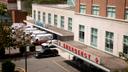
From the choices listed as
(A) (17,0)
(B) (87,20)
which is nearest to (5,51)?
(B) (87,20)

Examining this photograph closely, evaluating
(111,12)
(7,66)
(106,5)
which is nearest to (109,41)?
(111,12)

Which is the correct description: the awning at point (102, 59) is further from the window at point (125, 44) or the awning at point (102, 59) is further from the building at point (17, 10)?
Answer: the building at point (17, 10)

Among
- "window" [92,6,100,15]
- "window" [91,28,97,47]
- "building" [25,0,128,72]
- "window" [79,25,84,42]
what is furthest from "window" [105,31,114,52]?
"window" [79,25,84,42]

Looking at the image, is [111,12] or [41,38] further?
[41,38]

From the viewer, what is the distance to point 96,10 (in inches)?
1511

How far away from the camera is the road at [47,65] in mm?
39606

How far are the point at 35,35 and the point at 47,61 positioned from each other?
13.2m

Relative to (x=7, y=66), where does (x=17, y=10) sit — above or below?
above

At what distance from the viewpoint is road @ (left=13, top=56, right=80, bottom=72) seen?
39606mm

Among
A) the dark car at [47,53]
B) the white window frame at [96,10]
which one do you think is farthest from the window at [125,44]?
the dark car at [47,53]

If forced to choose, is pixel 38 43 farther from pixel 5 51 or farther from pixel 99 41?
pixel 99 41

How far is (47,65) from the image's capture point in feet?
137

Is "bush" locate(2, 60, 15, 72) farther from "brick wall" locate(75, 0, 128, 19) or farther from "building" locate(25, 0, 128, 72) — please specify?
"brick wall" locate(75, 0, 128, 19)

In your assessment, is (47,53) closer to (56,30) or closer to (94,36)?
(56,30)
